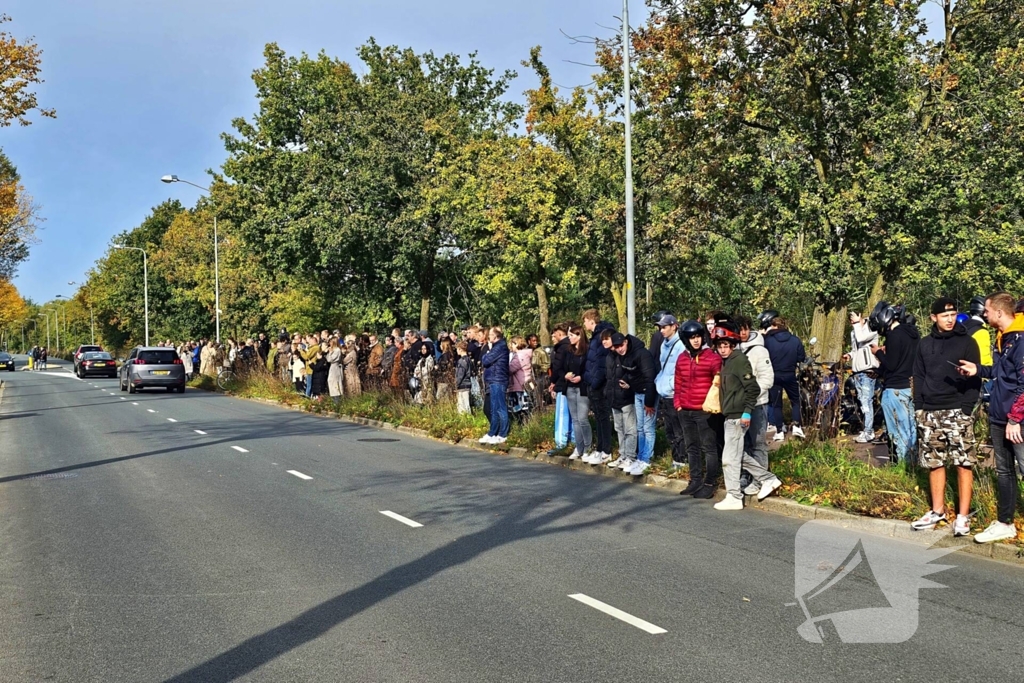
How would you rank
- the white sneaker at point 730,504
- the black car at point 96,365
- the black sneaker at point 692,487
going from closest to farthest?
the white sneaker at point 730,504 < the black sneaker at point 692,487 < the black car at point 96,365

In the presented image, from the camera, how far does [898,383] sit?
10.5 meters

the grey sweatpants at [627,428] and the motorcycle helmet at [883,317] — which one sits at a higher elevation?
the motorcycle helmet at [883,317]

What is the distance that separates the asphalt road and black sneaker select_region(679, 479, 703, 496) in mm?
198

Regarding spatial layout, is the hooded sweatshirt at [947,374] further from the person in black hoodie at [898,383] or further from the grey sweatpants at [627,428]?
the grey sweatpants at [627,428]

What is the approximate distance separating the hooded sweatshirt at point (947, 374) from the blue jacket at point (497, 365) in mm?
8435

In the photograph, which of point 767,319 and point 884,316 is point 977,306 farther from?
point 767,319

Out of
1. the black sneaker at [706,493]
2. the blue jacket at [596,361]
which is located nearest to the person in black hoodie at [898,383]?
the black sneaker at [706,493]

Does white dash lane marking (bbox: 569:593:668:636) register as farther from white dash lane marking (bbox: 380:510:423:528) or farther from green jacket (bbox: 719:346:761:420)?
green jacket (bbox: 719:346:761:420)

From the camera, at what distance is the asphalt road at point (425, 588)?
494cm

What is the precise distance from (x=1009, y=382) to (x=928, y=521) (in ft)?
4.88

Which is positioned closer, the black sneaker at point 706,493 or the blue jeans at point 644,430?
the black sneaker at point 706,493

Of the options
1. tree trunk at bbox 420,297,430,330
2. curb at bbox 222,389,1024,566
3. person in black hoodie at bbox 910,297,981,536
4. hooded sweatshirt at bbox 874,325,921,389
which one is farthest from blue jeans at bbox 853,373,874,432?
tree trunk at bbox 420,297,430,330

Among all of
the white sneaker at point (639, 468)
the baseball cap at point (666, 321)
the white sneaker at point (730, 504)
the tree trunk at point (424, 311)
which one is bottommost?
the white sneaker at point (730, 504)

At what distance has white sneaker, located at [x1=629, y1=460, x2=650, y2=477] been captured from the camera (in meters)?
11.6
